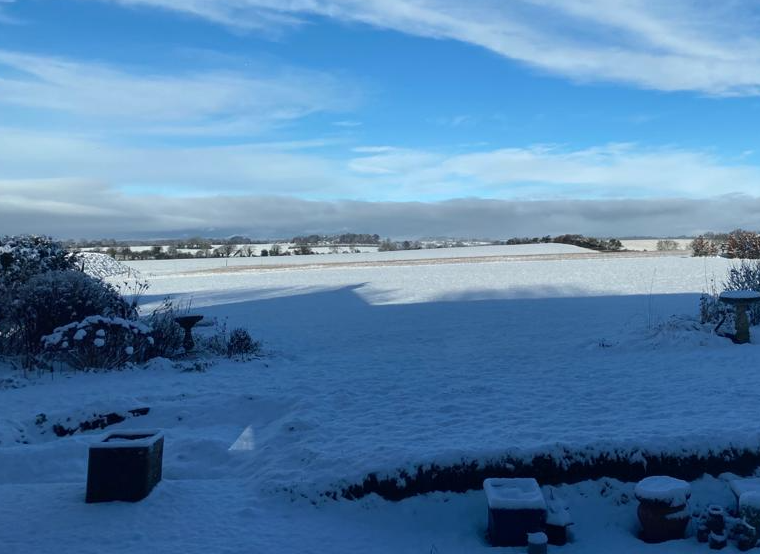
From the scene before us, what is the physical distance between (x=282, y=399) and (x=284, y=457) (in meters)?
1.76

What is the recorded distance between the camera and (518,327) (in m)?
11.4

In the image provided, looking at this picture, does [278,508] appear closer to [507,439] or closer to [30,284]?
[507,439]

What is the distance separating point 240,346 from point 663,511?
22.8 ft

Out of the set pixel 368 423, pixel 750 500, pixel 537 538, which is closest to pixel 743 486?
pixel 750 500

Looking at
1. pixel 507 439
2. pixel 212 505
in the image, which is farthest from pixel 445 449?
pixel 212 505

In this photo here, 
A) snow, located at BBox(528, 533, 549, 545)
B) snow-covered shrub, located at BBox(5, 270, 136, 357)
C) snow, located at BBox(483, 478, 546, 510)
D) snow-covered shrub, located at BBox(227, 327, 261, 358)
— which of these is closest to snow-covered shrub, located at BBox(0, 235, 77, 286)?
snow-covered shrub, located at BBox(5, 270, 136, 357)

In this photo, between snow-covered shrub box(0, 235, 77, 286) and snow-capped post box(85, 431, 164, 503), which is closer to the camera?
snow-capped post box(85, 431, 164, 503)

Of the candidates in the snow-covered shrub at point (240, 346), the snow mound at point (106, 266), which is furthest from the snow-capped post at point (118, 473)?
the snow mound at point (106, 266)

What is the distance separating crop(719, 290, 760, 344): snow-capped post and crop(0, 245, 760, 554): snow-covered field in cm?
29

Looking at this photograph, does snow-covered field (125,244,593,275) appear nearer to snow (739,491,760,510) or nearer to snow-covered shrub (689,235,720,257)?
snow-covered shrub (689,235,720,257)

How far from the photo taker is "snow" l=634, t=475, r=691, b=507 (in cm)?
396

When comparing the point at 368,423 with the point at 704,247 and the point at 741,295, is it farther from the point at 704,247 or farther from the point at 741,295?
the point at 704,247

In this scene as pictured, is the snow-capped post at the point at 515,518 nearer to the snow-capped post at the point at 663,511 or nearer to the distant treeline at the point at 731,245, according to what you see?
the snow-capped post at the point at 663,511

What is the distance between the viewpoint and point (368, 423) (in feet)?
18.7
